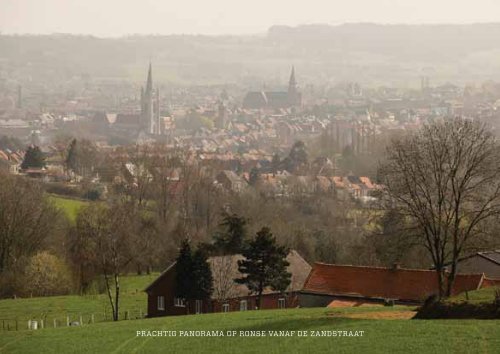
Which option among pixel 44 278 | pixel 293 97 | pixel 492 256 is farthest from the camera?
pixel 293 97

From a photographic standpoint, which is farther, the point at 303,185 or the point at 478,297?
the point at 303,185

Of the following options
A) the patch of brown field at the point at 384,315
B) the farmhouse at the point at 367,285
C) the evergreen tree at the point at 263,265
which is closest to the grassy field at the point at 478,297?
the patch of brown field at the point at 384,315

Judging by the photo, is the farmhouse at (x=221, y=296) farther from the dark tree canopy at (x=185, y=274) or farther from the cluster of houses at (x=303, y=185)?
the cluster of houses at (x=303, y=185)

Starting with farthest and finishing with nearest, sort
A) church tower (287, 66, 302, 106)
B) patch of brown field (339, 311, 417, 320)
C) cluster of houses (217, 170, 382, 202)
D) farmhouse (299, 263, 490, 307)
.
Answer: church tower (287, 66, 302, 106), cluster of houses (217, 170, 382, 202), farmhouse (299, 263, 490, 307), patch of brown field (339, 311, 417, 320)

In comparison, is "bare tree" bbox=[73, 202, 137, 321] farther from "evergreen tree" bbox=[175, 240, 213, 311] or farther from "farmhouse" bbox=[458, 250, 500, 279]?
"farmhouse" bbox=[458, 250, 500, 279]

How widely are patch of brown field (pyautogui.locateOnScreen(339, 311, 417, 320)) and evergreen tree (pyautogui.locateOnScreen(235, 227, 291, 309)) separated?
6564mm

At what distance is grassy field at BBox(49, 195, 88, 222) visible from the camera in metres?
48.8

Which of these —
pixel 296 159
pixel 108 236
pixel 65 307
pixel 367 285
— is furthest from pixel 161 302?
pixel 296 159

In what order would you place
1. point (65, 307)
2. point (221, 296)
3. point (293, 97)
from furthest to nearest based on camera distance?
point (293, 97), point (65, 307), point (221, 296)

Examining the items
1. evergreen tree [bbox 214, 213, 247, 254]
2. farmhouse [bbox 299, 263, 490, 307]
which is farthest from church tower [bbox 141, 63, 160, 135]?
farmhouse [bbox 299, 263, 490, 307]

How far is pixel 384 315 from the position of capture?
1928 centimetres

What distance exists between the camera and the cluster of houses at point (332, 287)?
25953 millimetres

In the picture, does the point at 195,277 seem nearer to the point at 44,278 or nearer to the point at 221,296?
the point at 221,296

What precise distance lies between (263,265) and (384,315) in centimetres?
738
